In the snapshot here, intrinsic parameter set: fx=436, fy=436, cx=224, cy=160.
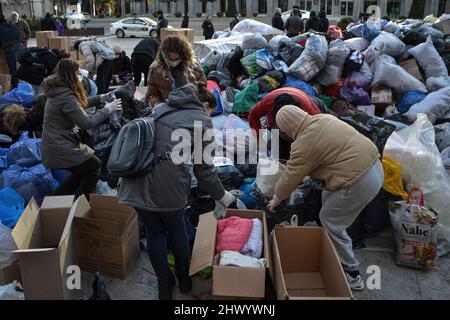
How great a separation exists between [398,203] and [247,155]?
1596 millimetres

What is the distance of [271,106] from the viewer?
3.58 m

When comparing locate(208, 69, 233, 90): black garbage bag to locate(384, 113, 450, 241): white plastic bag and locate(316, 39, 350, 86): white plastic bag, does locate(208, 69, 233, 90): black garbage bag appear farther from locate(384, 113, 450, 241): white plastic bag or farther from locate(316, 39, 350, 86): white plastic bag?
locate(384, 113, 450, 241): white plastic bag

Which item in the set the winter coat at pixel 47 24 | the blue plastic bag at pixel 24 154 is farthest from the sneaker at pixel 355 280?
the winter coat at pixel 47 24

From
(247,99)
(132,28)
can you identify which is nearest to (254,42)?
(247,99)

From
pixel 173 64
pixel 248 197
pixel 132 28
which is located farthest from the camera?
pixel 132 28

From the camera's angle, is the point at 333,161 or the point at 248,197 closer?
the point at 333,161

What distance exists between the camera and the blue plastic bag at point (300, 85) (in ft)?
17.5

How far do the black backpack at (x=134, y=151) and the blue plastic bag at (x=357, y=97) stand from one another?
3554 millimetres

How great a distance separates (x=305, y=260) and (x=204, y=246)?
72 centimetres

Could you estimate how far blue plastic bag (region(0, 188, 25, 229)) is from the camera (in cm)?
330

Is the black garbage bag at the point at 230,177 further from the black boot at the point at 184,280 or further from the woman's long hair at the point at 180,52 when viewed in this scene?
the black boot at the point at 184,280

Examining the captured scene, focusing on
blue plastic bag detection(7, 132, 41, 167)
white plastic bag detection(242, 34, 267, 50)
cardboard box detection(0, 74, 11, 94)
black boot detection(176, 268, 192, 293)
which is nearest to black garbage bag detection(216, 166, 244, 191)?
black boot detection(176, 268, 192, 293)

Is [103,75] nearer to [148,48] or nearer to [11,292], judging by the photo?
[148,48]

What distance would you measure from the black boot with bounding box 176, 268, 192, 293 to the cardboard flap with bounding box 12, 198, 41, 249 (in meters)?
1.00
